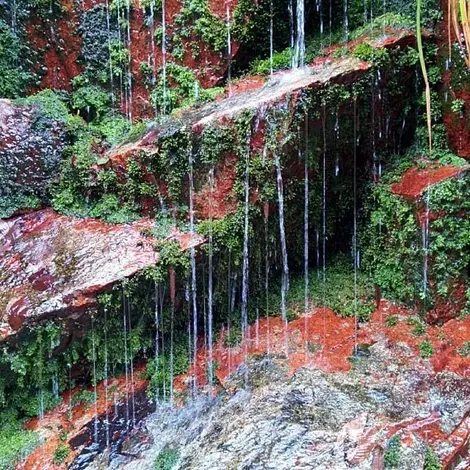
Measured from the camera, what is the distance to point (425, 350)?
647 cm

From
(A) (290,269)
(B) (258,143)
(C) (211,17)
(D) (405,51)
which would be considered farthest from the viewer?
(C) (211,17)

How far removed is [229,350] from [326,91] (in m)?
3.78

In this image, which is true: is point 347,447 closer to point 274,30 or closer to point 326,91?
point 326,91

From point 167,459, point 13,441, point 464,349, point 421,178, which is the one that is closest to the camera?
point 167,459

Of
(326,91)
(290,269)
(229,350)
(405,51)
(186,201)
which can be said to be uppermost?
(405,51)

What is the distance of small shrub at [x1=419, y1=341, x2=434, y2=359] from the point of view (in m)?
6.41

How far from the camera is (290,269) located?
313 inches

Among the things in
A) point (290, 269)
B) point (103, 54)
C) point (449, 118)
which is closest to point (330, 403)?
point (290, 269)

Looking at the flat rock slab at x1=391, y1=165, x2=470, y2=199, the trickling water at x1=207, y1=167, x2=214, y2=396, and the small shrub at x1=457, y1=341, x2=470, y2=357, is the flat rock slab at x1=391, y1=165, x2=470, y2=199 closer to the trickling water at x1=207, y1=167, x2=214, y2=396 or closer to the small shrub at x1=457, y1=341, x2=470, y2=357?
the small shrub at x1=457, y1=341, x2=470, y2=357

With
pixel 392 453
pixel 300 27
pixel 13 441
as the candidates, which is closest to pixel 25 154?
pixel 13 441

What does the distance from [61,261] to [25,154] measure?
5.93ft

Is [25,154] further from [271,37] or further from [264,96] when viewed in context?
[271,37]

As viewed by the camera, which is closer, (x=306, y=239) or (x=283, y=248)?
(x=283, y=248)

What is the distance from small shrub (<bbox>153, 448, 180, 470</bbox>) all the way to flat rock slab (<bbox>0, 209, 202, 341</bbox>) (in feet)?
6.26
